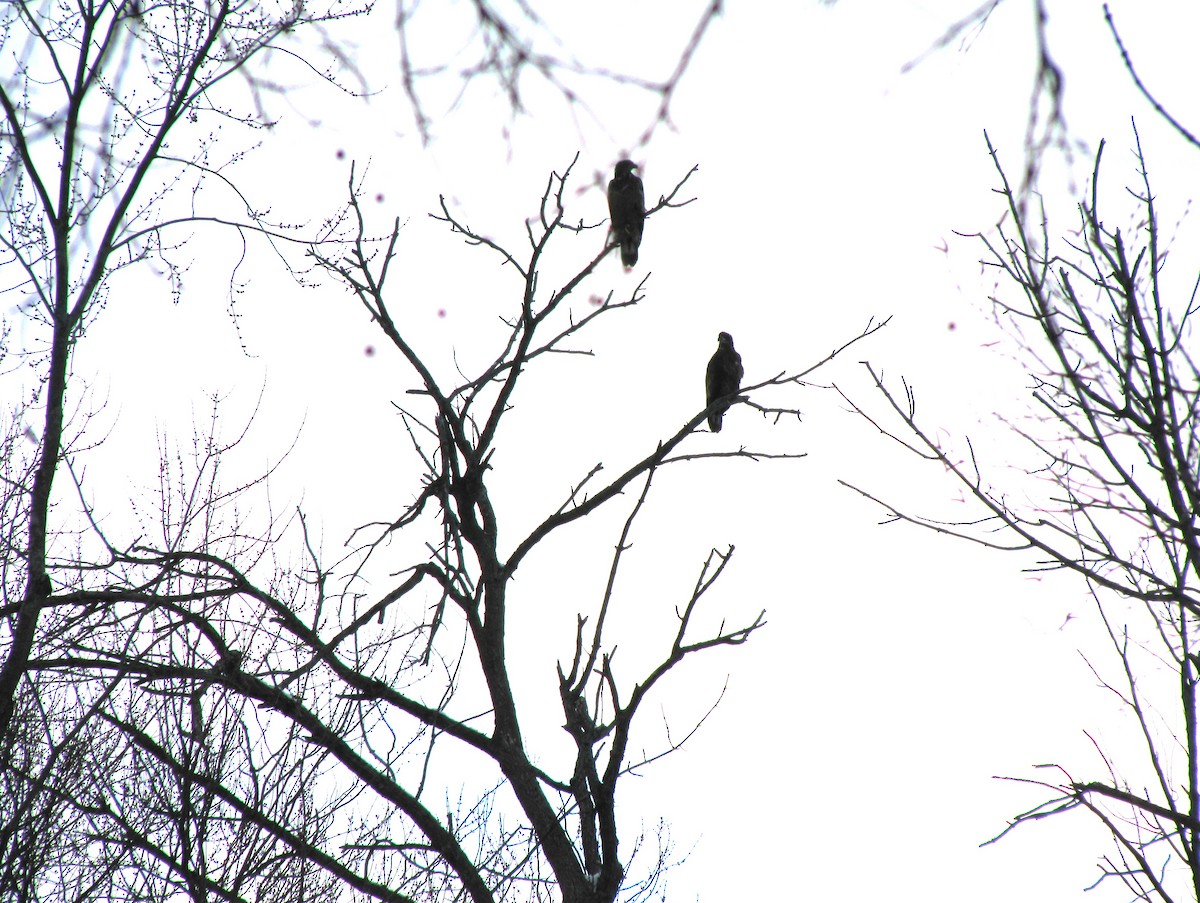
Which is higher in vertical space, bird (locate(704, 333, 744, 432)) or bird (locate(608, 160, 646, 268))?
bird (locate(704, 333, 744, 432))

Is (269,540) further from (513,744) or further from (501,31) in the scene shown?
(501,31)

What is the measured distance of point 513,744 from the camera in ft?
13.5

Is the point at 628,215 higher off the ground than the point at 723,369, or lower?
lower

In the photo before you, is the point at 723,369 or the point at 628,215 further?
the point at 723,369

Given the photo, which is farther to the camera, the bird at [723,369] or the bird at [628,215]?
the bird at [723,369]

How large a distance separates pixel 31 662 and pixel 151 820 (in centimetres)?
190

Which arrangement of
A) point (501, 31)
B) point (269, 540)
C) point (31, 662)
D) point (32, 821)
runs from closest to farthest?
point (501, 31), point (31, 662), point (32, 821), point (269, 540)

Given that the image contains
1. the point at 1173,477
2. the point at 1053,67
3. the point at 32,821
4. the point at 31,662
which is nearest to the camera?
the point at 1053,67

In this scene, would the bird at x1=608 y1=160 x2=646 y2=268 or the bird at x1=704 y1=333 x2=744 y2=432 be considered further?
the bird at x1=704 y1=333 x2=744 y2=432

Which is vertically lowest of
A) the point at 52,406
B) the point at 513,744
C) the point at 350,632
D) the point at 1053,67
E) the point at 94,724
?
the point at 1053,67

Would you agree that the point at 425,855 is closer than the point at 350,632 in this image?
No

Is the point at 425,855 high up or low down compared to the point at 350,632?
down

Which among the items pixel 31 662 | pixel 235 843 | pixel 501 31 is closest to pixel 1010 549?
pixel 501 31

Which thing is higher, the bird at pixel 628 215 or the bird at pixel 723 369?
the bird at pixel 723 369
